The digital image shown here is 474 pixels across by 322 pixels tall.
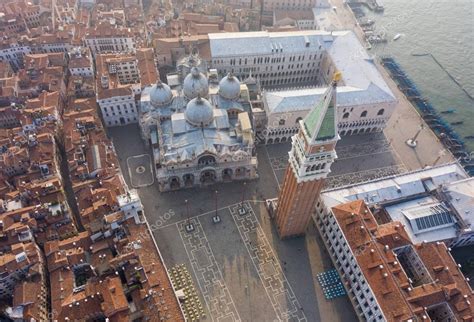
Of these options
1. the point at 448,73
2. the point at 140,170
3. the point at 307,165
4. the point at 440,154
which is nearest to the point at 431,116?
the point at 440,154

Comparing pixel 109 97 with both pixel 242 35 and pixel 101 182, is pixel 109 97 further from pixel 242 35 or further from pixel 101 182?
pixel 242 35

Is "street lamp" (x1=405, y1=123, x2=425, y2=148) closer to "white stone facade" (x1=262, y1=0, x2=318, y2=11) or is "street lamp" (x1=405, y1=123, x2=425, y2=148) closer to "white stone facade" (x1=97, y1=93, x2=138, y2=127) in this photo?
"white stone facade" (x1=262, y1=0, x2=318, y2=11)

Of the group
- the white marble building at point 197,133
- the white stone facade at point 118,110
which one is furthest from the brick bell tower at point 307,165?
the white stone facade at point 118,110

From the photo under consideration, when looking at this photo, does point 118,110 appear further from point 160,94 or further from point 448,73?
point 448,73

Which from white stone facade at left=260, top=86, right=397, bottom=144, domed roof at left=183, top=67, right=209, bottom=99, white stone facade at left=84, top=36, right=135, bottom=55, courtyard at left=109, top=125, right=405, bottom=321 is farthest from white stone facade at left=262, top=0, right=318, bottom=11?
courtyard at left=109, top=125, right=405, bottom=321

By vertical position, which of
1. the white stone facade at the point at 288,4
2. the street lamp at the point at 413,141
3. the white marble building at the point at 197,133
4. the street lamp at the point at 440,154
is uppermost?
the white stone facade at the point at 288,4

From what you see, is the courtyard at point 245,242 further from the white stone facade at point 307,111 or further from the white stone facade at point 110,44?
the white stone facade at point 110,44
